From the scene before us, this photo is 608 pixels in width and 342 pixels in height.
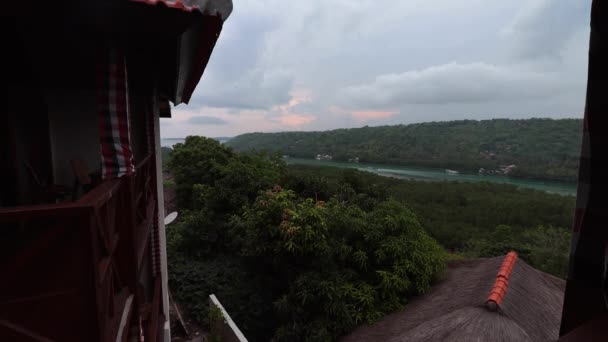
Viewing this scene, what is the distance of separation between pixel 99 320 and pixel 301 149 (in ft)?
206

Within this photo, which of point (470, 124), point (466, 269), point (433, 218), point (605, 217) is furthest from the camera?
point (470, 124)

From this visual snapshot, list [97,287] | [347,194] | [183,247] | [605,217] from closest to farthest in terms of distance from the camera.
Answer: [605,217]
[97,287]
[347,194]
[183,247]

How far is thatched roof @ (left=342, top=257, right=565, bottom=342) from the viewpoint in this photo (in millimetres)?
4438

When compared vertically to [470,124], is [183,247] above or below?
below

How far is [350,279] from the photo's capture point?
21.5 ft

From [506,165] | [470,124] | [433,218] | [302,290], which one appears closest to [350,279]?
[302,290]

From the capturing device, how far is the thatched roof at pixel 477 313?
14.6 ft

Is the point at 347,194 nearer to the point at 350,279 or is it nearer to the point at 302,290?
the point at 350,279

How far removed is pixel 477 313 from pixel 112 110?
5522 mm

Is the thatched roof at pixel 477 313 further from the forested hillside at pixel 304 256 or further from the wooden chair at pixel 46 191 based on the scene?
the wooden chair at pixel 46 191

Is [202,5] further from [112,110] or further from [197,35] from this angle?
[112,110]

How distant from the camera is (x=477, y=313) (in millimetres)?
4723

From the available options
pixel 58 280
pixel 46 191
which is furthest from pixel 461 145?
pixel 58 280

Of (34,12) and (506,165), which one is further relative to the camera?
(506,165)
